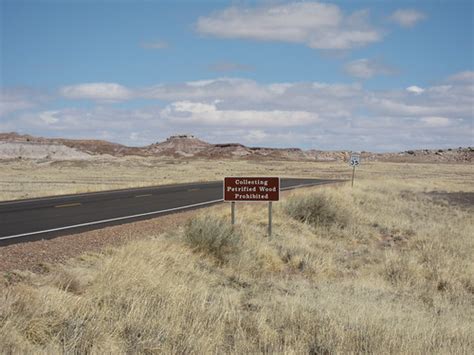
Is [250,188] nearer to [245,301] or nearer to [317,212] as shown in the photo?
[245,301]

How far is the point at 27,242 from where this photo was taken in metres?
12.7

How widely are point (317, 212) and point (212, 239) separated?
8.16 metres

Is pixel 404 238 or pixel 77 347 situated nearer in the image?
pixel 77 347

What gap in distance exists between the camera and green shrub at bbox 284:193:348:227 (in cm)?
1978

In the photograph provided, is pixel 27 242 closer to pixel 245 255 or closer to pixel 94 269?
pixel 94 269

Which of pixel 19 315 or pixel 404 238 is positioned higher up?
pixel 19 315

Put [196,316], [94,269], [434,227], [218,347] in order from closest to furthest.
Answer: [218,347] < [196,316] < [94,269] < [434,227]

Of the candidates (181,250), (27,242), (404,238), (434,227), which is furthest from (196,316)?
(434,227)

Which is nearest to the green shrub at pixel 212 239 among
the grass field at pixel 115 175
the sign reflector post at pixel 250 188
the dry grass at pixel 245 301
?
the dry grass at pixel 245 301

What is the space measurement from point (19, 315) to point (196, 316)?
7.09ft

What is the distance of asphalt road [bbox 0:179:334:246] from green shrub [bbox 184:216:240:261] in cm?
371

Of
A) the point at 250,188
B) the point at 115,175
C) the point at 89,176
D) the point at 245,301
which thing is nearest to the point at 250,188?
the point at 250,188

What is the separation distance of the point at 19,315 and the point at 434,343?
15.6 feet

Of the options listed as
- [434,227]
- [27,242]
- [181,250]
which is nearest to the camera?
[181,250]
